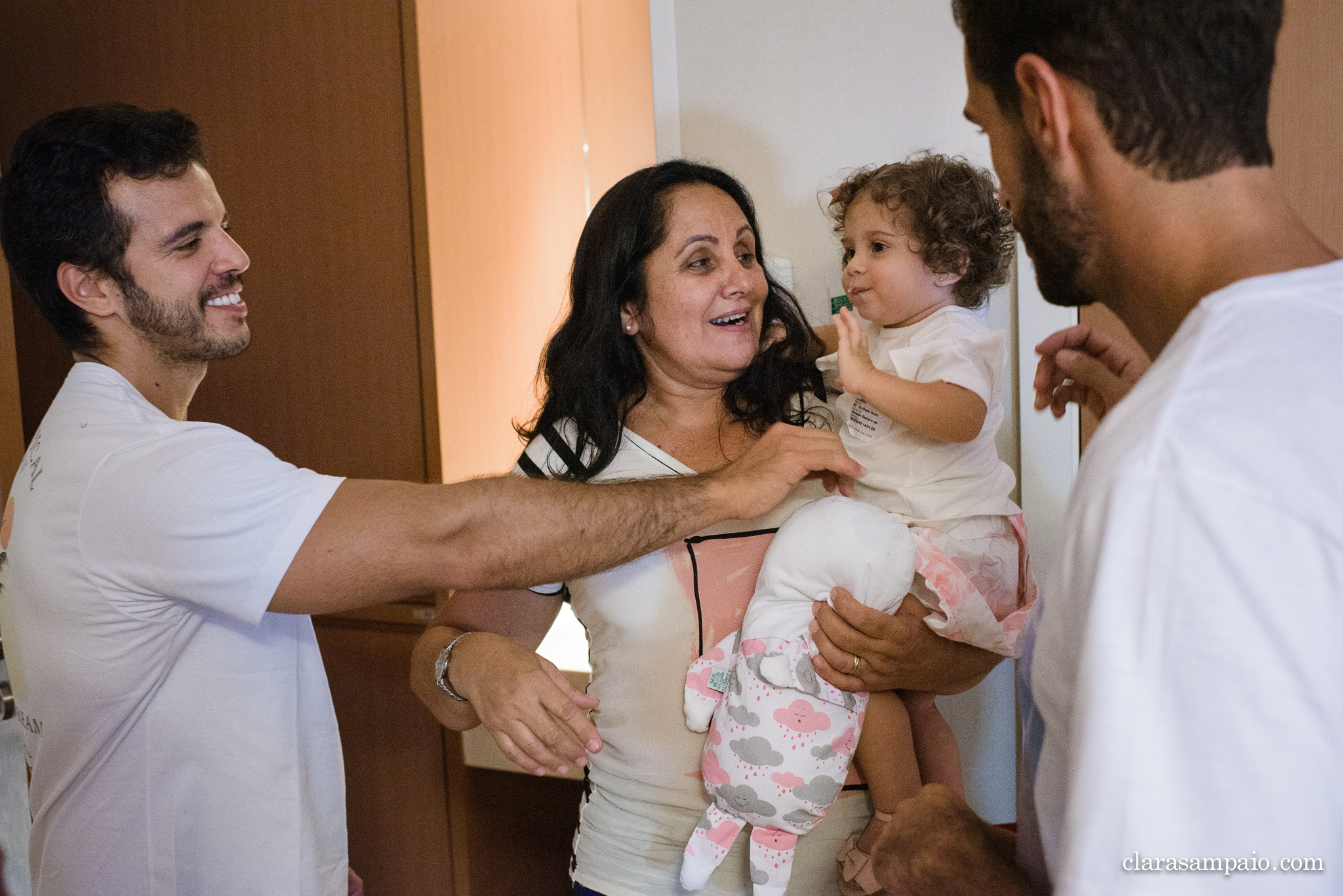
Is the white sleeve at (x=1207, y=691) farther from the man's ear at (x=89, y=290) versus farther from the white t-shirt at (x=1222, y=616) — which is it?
the man's ear at (x=89, y=290)

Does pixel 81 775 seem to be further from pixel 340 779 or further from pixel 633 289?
pixel 633 289

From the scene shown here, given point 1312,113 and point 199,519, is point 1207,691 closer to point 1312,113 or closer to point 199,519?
point 199,519

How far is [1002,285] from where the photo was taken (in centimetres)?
183

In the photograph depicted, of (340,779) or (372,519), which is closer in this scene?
(372,519)

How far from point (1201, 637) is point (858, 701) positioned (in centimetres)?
81

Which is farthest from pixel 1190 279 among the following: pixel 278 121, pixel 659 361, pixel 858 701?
pixel 278 121

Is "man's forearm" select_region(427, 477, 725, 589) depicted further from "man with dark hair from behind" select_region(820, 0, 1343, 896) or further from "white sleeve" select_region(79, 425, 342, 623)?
"man with dark hair from behind" select_region(820, 0, 1343, 896)

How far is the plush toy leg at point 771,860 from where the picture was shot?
1.29 meters

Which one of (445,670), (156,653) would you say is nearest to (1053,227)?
(445,670)

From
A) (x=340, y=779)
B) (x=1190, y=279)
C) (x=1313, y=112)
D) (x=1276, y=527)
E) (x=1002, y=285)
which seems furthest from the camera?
(x=1002, y=285)

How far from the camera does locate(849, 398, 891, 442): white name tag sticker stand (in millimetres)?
1553

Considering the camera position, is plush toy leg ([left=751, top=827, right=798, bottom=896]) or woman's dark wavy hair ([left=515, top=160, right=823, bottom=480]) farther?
woman's dark wavy hair ([left=515, top=160, right=823, bottom=480])

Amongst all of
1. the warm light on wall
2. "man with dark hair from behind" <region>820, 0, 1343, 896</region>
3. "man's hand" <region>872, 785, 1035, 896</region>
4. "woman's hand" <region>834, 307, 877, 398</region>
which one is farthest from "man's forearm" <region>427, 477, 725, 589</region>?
the warm light on wall

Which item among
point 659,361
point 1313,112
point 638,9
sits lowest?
point 659,361
